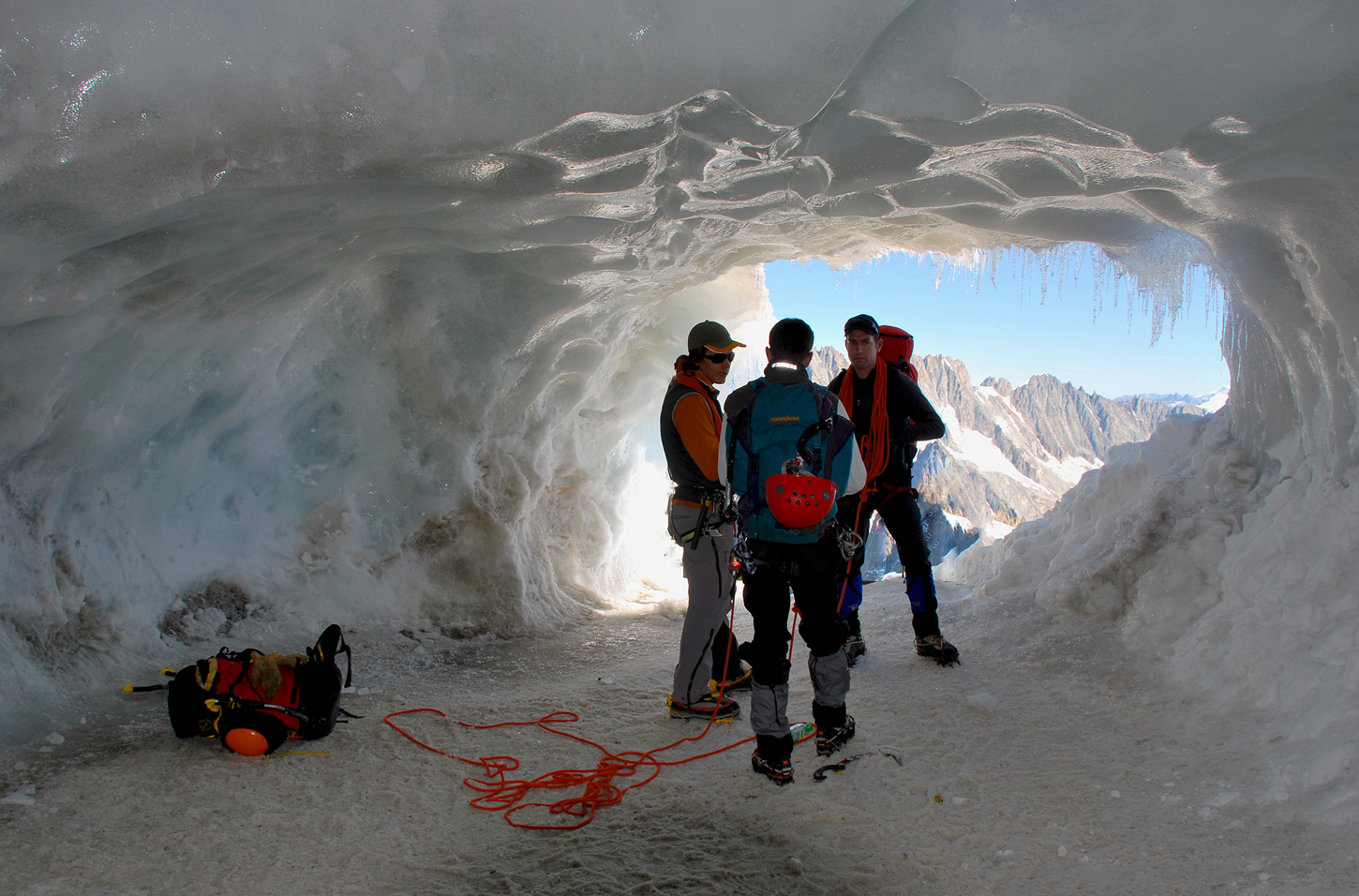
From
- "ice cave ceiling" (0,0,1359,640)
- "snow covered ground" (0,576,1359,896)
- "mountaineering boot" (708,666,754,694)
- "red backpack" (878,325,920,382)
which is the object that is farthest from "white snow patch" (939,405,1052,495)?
"snow covered ground" (0,576,1359,896)

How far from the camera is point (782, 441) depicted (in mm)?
2637

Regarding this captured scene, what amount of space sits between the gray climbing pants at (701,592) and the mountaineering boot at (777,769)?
28.1 inches

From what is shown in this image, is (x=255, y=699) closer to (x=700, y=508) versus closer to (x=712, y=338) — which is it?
(x=700, y=508)

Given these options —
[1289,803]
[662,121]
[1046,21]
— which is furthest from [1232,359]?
[662,121]

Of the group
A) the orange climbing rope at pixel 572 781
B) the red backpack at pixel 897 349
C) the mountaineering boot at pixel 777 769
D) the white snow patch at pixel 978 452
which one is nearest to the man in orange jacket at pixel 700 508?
the orange climbing rope at pixel 572 781

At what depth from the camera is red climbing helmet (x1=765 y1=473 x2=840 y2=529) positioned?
2.46 metres

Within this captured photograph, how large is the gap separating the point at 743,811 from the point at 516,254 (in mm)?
4109

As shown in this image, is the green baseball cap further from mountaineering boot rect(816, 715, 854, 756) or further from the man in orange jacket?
mountaineering boot rect(816, 715, 854, 756)

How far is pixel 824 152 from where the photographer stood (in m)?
4.02

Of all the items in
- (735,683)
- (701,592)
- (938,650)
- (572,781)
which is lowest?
(572,781)

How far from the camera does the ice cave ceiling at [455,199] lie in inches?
112

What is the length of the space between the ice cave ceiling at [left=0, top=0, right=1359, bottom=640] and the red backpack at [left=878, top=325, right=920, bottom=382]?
0.94 m

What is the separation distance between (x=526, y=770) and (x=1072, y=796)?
2.08 meters

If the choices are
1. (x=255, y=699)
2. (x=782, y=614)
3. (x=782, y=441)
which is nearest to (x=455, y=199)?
(x=782, y=441)
